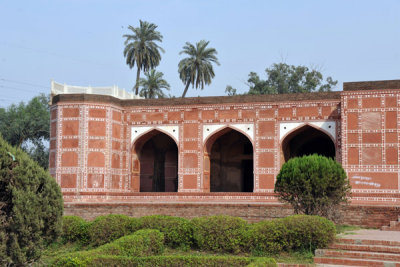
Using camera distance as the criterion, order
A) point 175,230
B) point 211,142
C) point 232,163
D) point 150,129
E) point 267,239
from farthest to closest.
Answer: point 232,163 < point 150,129 < point 211,142 < point 175,230 < point 267,239

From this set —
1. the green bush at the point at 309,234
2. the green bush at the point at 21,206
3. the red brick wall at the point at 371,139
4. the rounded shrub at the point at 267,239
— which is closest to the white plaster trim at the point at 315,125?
the red brick wall at the point at 371,139

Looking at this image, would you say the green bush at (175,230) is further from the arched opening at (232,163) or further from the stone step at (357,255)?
the arched opening at (232,163)

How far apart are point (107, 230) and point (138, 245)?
8.06 feet

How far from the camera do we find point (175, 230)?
1192cm

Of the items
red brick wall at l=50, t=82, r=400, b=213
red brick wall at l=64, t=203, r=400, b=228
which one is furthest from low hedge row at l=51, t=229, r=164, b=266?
red brick wall at l=50, t=82, r=400, b=213

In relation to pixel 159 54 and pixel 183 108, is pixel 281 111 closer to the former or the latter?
pixel 183 108

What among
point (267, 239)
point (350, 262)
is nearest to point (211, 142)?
point (267, 239)

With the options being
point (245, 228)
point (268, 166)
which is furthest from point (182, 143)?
point (245, 228)

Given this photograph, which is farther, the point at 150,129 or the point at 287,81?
the point at 287,81

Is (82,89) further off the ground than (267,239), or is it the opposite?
(82,89)

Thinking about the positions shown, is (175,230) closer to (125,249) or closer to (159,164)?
(125,249)

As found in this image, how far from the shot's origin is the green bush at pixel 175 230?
465 inches

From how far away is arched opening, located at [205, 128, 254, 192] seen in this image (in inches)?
1011

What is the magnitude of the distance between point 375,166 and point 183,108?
28.6ft
